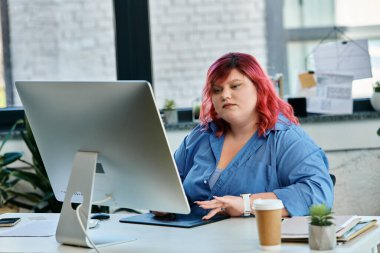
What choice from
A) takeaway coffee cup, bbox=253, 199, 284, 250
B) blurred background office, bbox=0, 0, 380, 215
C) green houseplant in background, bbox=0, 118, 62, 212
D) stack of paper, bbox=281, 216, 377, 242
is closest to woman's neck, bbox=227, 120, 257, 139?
stack of paper, bbox=281, 216, 377, 242

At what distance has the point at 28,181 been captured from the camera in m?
4.23

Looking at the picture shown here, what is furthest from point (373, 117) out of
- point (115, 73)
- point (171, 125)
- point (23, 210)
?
point (23, 210)

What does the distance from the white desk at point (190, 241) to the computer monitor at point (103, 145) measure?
3.4 inches

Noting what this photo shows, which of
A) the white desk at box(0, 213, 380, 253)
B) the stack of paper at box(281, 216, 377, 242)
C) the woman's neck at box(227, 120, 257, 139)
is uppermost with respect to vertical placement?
the woman's neck at box(227, 120, 257, 139)

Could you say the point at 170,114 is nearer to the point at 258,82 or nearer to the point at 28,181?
the point at 28,181

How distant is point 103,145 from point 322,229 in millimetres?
701

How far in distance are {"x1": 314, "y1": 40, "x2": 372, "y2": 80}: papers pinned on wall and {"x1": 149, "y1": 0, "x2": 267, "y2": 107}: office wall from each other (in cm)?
33

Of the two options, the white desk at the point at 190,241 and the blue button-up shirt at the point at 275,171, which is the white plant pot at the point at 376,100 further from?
the white desk at the point at 190,241

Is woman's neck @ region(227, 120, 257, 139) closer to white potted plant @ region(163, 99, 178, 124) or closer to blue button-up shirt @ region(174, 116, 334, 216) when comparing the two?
blue button-up shirt @ region(174, 116, 334, 216)

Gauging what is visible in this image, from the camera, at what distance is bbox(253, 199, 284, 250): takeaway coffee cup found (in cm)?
221

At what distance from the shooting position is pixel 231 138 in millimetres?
3035

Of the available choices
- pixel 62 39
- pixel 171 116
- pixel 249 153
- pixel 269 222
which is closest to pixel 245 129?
pixel 249 153

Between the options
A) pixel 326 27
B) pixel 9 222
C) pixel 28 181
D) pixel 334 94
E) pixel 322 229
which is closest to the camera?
pixel 322 229

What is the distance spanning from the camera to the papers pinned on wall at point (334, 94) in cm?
432
